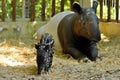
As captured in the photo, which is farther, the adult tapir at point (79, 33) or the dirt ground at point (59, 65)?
the adult tapir at point (79, 33)

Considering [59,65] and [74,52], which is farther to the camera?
[74,52]

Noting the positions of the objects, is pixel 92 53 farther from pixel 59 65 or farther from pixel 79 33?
pixel 59 65

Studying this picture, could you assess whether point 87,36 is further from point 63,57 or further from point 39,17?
point 39,17

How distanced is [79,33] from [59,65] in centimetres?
64

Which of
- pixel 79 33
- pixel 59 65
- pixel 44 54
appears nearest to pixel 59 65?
pixel 59 65

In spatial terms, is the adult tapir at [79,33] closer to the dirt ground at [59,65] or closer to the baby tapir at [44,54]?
the dirt ground at [59,65]

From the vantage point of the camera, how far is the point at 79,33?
438 cm

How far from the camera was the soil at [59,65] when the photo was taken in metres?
3.33

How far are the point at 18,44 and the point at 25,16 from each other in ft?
3.76

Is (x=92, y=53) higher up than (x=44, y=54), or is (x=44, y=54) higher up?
(x=44, y=54)

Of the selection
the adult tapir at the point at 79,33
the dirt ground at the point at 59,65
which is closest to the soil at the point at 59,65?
the dirt ground at the point at 59,65

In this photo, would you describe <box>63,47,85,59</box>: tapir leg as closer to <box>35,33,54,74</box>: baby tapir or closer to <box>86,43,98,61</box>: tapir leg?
<box>86,43,98,61</box>: tapir leg

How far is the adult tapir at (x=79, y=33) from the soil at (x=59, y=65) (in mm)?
125

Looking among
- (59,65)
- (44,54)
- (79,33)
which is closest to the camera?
(44,54)
